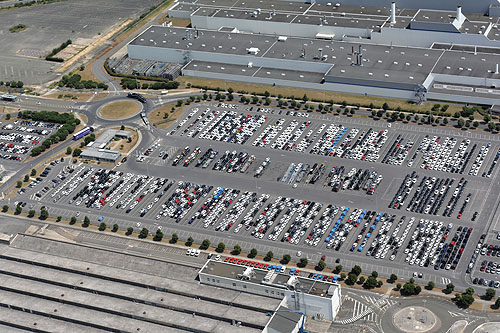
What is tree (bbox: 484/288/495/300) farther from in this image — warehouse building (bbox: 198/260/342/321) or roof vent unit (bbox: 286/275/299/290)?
roof vent unit (bbox: 286/275/299/290)

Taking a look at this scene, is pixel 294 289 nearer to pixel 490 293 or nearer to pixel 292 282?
pixel 292 282

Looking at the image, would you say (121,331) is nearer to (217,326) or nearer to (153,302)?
(153,302)

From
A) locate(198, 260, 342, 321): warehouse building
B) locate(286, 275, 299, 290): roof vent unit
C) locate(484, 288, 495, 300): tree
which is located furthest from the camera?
locate(484, 288, 495, 300): tree

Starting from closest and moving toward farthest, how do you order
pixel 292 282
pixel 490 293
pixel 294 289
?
1. pixel 294 289
2. pixel 292 282
3. pixel 490 293

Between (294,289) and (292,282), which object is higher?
(292,282)

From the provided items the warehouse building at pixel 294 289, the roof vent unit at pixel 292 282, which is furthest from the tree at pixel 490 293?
the roof vent unit at pixel 292 282

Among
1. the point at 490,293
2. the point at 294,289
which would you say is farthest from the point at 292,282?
the point at 490,293

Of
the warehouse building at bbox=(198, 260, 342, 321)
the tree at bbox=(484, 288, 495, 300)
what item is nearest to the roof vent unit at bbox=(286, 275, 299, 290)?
the warehouse building at bbox=(198, 260, 342, 321)

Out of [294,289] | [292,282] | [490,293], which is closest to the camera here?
[294,289]

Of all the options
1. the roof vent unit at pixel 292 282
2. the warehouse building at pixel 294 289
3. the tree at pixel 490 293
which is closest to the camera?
the warehouse building at pixel 294 289

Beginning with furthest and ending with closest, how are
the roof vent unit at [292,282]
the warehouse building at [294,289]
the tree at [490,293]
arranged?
Answer: the tree at [490,293] < the roof vent unit at [292,282] < the warehouse building at [294,289]

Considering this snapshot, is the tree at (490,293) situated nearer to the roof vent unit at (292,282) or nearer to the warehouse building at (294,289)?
the warehouse building at (294,289)

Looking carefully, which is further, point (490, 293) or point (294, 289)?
point (490, 293)
